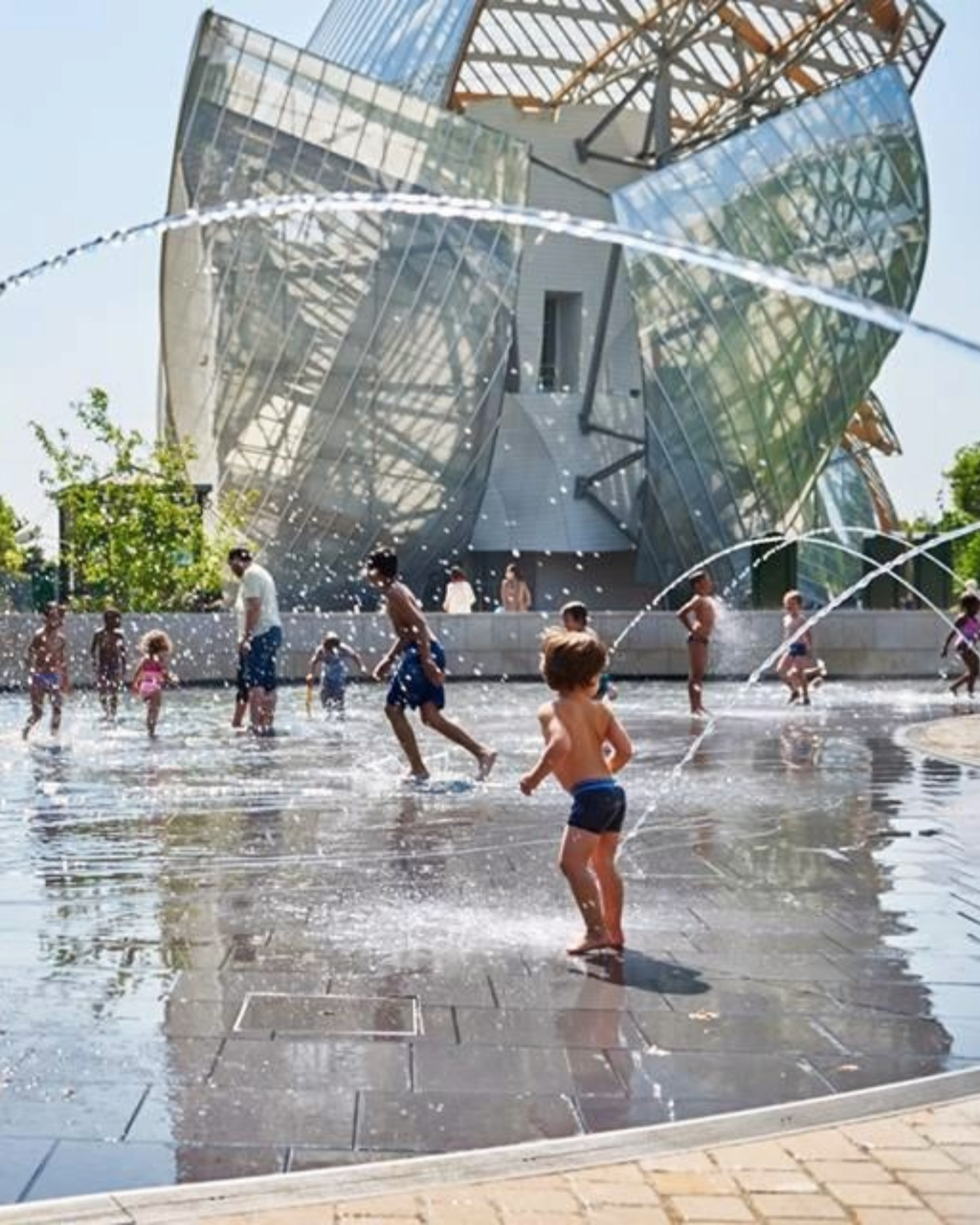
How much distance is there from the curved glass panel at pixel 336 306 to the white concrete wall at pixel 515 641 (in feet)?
46.1

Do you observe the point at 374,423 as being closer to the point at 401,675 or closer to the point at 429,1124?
the point at 401,675

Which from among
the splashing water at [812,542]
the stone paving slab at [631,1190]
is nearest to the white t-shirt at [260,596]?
the splashing water at [812,542]

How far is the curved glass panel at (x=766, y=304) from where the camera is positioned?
46.1 meters

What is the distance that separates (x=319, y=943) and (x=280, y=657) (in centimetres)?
2276

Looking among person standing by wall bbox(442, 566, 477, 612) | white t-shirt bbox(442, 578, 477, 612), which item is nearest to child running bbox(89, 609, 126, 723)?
person standing by wall bbox(442, 566, 477, 612)

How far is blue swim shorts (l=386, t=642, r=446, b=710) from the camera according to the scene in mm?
12469

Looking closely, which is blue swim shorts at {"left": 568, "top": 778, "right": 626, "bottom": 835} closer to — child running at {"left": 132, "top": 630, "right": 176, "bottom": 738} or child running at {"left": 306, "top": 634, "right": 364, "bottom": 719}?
child running at {"left": 132, "top": 630, "right": 176, "bottom": 738}

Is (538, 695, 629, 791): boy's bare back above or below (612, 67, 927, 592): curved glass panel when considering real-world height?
below

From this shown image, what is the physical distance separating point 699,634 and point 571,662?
13.7 meters

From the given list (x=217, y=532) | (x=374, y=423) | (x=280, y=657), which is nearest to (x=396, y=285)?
(x=374, y=423)

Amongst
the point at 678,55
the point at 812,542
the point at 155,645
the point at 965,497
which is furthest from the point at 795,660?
the point at 965,497

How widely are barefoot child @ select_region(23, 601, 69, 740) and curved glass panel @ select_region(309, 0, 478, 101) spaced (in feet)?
105

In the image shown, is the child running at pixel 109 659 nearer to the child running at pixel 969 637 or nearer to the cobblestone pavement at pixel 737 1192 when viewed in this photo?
the child running at pixel 969 637

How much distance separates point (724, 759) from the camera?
1486 centimetres
